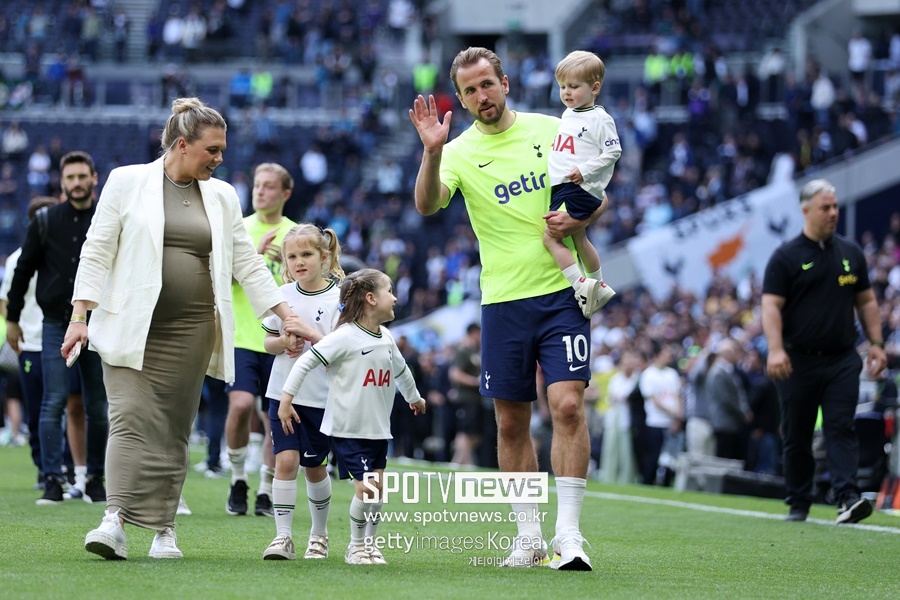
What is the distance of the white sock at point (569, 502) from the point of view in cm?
710

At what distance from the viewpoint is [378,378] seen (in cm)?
738

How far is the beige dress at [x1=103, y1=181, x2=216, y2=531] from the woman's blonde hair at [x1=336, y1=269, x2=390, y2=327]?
644 mm

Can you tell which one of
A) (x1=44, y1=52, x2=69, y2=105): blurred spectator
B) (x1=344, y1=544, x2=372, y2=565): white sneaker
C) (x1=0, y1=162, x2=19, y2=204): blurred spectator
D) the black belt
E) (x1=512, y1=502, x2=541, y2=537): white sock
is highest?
(x1=44, y1=52, x2=69, y2=105): blurred spectator

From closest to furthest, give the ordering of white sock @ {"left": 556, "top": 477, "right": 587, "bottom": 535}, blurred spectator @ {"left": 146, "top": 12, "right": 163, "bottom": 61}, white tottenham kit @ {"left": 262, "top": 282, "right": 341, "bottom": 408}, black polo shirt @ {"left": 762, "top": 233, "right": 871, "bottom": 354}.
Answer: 1. white sock @ {"left": 556, "top": 477, "right": 587, "bottom": 535}
2. white tottenham kit @ {"left": 262, "top": 282, "right": 341, "bottom": 408}
3. black polo shirt @ {"left": 762, "top": 233, "right": 871, "bottom": 354}
4. blurred spectator @ {"left": 146, "top": 12, "right": 163, "bottom": 61}

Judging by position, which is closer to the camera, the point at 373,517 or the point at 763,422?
the point at 373,517

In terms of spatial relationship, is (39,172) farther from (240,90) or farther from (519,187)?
(519,187)

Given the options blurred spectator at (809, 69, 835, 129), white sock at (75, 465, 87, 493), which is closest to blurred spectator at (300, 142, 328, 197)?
blurred spectator at (809, 69, 835, 129)

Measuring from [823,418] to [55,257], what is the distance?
5.29 meters

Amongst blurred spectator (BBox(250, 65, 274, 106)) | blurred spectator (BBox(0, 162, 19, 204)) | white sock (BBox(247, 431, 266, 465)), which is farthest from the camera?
blurred spectator (BBox(250, 65, 274, 106))

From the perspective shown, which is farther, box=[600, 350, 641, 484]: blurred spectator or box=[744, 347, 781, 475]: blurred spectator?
box=[600, 350, 641, 484]: blurred spectator

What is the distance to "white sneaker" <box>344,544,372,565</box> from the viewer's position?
727 centimetres

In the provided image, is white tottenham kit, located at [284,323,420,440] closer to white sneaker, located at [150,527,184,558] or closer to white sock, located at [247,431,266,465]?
white sneaker, located at [150,527,184,558]

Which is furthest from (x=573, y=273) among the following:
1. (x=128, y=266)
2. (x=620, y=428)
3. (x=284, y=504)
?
(x=620, y=428)

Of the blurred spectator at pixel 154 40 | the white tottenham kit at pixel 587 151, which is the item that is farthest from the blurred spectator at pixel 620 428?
the blurred spectator at pixel 154 40
